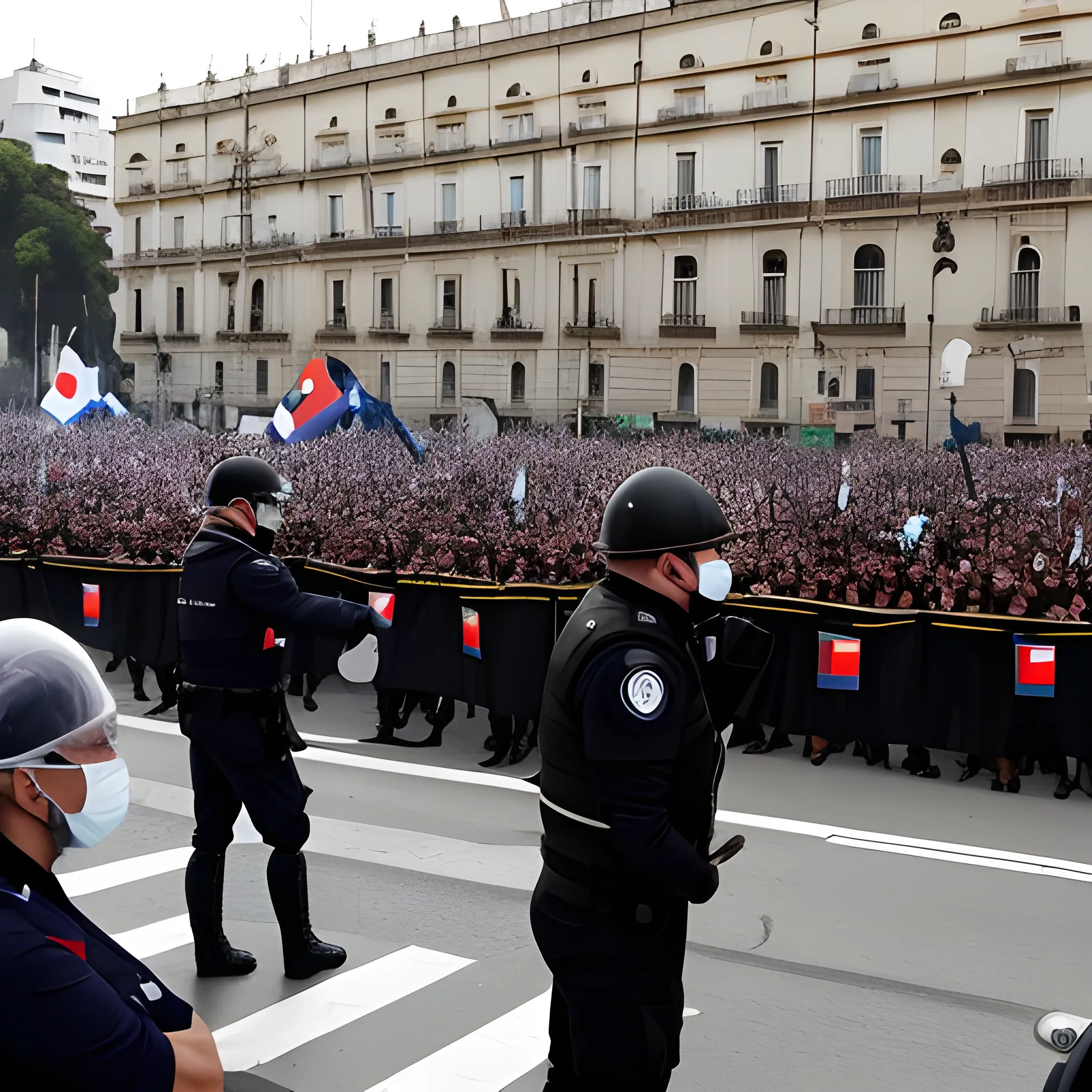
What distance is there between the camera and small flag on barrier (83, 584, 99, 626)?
12633 millimetres

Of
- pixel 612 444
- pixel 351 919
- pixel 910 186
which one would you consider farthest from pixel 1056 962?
pixel 910 186

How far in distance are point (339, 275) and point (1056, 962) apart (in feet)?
123

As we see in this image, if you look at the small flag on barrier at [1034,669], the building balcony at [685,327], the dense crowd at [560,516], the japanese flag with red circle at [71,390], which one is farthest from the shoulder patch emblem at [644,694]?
the building balcony at [685,327]

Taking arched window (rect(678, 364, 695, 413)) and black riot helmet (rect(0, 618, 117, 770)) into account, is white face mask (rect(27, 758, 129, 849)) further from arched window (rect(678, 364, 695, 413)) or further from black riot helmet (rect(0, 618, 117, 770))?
arched window (rect(678, 364, 695, 413))

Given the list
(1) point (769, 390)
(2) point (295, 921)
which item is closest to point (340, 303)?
(1) point (769, 390)

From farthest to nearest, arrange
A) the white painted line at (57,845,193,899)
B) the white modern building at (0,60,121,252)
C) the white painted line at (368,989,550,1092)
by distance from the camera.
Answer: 1. the white modern building at (0,60,121,252)
2. the white painted line at (57,845,193,899)
3. the white painted line at (368,989,550,1092)

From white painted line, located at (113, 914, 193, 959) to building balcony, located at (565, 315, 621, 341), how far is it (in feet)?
100

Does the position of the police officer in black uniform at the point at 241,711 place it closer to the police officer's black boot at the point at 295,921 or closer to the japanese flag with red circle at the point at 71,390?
the police officer's black boot at the point at 295,921

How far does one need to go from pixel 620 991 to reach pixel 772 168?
33.2m

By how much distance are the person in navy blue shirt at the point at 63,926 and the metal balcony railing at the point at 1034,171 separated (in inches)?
1280

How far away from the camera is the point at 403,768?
987 centimetres

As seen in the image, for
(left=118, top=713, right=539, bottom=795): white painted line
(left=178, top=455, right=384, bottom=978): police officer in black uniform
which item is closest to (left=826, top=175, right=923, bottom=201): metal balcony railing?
(left=118, top=713, right=539, bottom=795): white painted line

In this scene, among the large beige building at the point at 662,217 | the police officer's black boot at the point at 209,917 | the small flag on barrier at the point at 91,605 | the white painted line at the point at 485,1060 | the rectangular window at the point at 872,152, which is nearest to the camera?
the white painted line at the point at 485,1060

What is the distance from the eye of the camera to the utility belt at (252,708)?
5.51 metres
